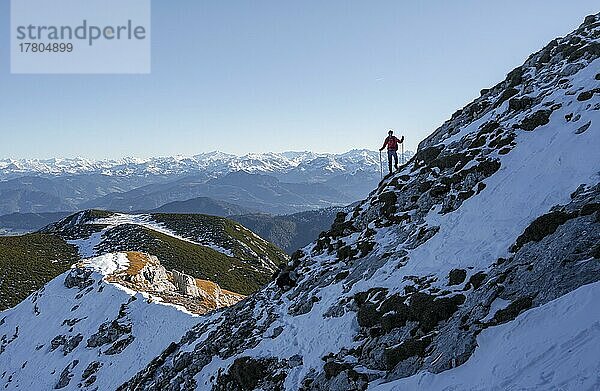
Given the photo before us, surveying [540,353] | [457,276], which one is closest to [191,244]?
[457,276]

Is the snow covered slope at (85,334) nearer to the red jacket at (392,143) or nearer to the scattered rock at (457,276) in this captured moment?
the red jacket at (392,143)

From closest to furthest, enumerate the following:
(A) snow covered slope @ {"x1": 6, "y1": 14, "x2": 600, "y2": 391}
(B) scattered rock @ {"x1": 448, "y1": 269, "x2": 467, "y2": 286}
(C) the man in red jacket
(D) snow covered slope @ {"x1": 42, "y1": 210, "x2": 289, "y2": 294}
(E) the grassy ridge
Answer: (A) snow covered slope @ {"x1": 6, "y1": 14, "x2": 600, "y2": 391}, (B) scattered rock @ {"x1": 448, "y1": 269, "x2": 467, "y2": 286}, (C) the man in red jacket, (E) the grassy ridge, (D) snow covered slope @ {"x1": 42, "y1": 210, "x2": 289, "y2": 294}

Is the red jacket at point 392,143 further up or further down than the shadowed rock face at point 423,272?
further up

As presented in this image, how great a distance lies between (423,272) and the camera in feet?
61.1

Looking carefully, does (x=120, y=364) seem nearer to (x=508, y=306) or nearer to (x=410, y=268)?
(x=410, y=268)

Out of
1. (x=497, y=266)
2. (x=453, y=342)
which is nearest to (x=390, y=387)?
(x=453, y=342)

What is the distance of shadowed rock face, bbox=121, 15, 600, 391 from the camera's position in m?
13.9

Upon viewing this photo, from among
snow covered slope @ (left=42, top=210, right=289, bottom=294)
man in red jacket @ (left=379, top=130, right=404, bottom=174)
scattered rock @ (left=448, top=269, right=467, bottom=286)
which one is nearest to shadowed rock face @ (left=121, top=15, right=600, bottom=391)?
scattered rock @ (left=448, top=269, right=467, bottom=286)

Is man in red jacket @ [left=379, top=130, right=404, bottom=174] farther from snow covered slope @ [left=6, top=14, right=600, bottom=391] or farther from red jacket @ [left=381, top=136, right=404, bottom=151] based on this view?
Result: snow covered slope @ [left=6, top=14, right=600, bottom=391]

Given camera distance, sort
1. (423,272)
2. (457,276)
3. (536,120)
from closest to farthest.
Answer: (457,276), (423,272), (536,120)

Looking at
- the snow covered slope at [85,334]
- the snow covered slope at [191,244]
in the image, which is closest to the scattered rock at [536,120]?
the snow covered slope at [85,334]

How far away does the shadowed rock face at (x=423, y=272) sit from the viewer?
1390 centimetres

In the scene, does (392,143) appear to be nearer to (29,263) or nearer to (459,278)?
(459,278)

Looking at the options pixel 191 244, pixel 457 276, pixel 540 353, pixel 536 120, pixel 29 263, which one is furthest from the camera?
pixel 191 244
